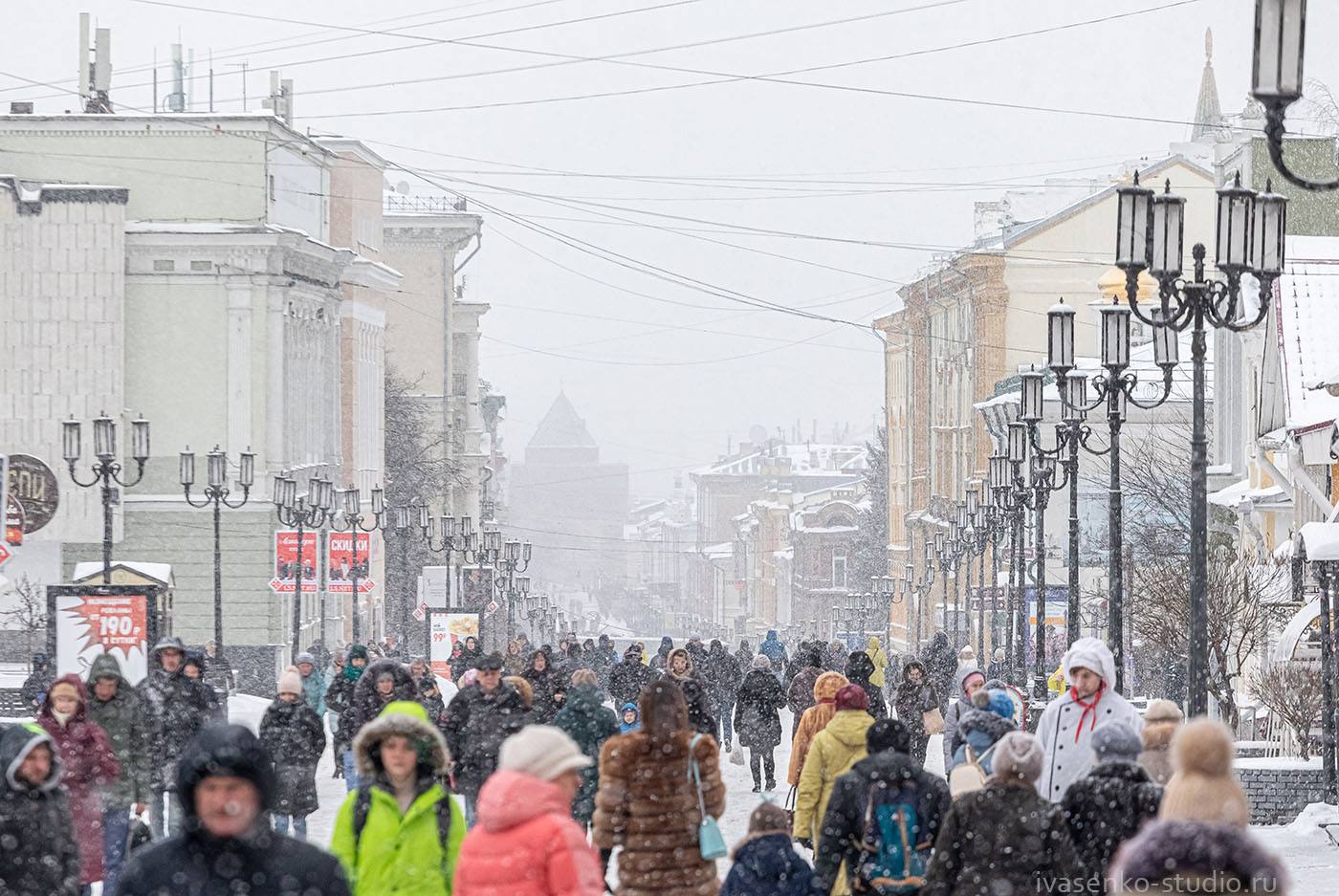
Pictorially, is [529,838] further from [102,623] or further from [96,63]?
[96,63]

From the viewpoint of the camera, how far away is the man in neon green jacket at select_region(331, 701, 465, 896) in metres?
8.15

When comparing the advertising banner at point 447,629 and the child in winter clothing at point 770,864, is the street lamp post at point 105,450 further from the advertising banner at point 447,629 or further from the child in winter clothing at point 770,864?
the child in winter clothing at point 770,864

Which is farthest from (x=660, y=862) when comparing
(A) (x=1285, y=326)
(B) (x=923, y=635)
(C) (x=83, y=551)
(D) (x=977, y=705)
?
(B) (x=923, y=635)

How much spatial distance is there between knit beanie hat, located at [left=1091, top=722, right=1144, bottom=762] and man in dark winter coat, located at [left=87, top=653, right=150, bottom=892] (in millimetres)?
5792

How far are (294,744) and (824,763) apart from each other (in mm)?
4870

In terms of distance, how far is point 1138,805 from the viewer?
8.63m

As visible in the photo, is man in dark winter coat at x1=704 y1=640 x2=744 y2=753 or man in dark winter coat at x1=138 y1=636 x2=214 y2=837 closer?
man in dark winter coat at x1=138 y1=636 x2=214 y2=837

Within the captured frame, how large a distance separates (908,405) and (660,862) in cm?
7936

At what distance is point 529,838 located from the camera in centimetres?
704

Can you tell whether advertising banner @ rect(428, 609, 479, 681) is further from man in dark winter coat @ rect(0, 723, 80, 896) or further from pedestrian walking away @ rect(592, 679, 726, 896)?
man in dark winter coat @ rect(0, 723, 80, 896)

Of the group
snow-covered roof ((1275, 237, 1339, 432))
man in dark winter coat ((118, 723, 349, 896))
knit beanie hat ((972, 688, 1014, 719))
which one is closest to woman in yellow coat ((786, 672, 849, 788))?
knit beanie hat ((972, 688, 1014, 719))

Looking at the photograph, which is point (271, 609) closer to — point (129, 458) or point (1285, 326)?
point (129, 458)

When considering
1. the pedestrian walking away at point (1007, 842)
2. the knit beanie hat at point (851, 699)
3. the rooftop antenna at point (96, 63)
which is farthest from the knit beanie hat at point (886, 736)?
the rooftop antenna at point (96, 63)

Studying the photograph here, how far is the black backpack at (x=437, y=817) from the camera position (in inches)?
324
